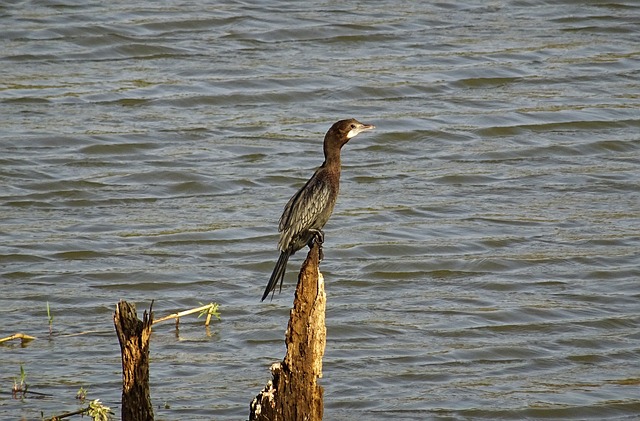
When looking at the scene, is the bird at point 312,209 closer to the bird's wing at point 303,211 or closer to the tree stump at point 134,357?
the bird's wing at point 303,211

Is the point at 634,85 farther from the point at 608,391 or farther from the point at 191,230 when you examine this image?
the point at 608,391

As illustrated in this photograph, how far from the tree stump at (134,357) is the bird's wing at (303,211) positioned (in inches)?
66.1

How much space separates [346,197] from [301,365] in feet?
19.4

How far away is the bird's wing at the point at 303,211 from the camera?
23.0 ft

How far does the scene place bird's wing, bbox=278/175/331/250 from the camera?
7.01 meters

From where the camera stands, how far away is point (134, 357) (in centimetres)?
548

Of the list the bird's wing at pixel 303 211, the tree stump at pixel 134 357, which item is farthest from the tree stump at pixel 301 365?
the bird's wing at pixel 303 211

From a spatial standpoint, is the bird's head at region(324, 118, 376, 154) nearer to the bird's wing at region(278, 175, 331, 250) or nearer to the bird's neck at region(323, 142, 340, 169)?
the bird's neck at region(323, 142, 340, 169)

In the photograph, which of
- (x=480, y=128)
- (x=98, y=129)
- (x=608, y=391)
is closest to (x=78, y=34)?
(x=98, y=129)

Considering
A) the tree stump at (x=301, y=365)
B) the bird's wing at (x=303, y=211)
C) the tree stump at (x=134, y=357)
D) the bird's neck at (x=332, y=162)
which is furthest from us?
the bird's neck at (x=332, y=162)

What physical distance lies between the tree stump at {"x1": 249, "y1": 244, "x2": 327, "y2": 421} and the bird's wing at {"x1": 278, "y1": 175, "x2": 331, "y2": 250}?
1.19 metres

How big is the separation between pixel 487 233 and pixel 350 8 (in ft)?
19.3

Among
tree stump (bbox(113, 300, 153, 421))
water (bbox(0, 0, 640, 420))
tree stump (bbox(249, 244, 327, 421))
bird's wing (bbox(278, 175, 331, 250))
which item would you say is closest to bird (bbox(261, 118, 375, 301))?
bird's wing (bbox(278, 175, 331, 250))

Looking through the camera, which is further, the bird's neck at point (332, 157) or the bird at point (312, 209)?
the bird's neck at point (332, 157)
